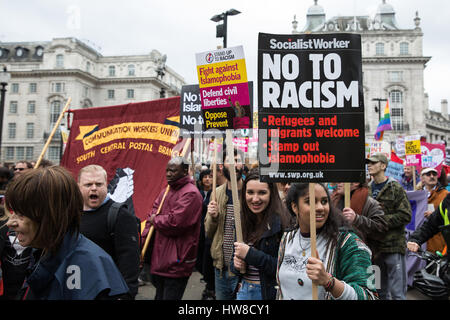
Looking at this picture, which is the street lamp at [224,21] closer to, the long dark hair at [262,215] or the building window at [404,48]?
the long dark hair at [262,215]

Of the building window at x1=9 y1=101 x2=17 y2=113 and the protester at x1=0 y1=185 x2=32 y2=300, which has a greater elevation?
the building window at x1=9 y1=101 x2=17 y2=113

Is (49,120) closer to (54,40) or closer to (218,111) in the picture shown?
(54,40)

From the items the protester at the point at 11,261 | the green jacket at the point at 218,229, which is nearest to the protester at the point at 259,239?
the green jacket at the point at 218,229

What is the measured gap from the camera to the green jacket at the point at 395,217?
4855 millimetres

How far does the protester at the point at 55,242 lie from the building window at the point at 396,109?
209 ft

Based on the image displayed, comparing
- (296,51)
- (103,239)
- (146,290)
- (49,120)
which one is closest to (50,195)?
(103,239)

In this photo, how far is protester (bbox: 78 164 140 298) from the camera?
2949 mm

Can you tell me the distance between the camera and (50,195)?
1840 millimetres

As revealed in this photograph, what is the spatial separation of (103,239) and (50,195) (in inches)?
47.6

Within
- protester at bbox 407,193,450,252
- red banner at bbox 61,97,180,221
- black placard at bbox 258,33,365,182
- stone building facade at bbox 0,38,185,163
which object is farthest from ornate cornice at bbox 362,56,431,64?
black placard at bbox 258,33,365,182

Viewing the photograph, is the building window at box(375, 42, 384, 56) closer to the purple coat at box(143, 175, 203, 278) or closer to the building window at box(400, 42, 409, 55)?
the building window at box(400, 42, 409, 55)

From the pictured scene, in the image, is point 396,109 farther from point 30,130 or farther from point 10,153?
point 10,153

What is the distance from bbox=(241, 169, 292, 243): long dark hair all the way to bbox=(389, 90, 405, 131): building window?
202ft

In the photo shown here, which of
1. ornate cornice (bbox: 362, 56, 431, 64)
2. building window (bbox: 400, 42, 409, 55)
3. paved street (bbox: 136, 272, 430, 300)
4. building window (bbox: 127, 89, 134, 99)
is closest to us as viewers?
paved street (bbox: 136, 272, 430, 300)
